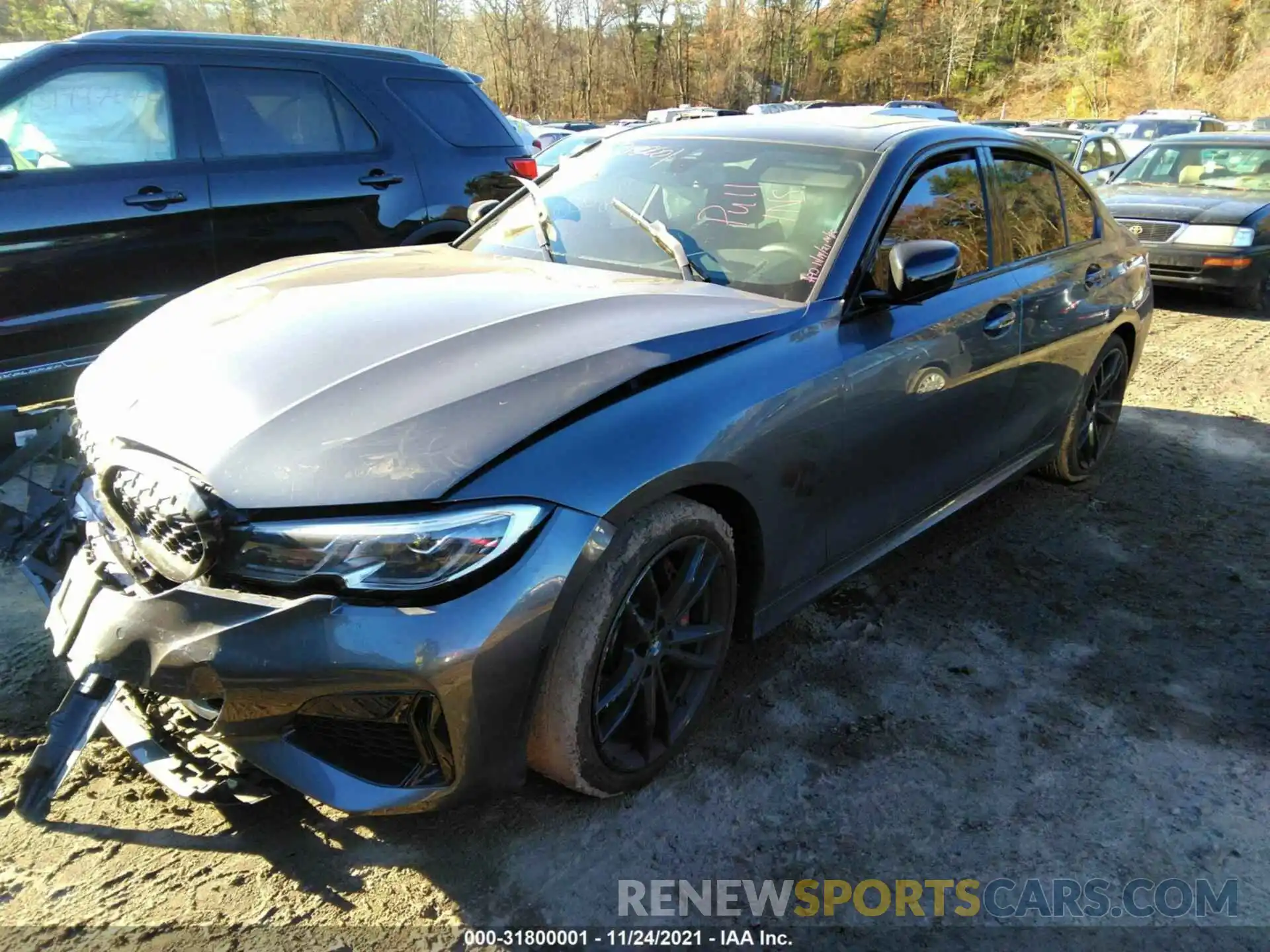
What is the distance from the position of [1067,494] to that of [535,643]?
3.68 meters

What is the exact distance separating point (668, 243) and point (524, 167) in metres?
3.11

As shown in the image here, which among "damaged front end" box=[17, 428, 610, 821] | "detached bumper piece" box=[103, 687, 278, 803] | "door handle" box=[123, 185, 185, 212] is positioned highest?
"door handle" box=[123, 185, 185, 212]

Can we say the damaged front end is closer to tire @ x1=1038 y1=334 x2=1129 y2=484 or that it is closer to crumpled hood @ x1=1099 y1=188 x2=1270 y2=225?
tire @ x1=1038 y1=334 x2=1129 y2=484

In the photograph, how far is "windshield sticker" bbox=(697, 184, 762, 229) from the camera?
297cm

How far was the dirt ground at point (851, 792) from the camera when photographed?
206cm

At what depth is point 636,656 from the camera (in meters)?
2.25

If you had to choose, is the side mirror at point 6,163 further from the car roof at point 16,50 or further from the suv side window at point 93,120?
the car roof at point 16,50

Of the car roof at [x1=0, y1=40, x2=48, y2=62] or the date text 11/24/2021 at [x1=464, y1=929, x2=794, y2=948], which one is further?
the car roof at [x1=0, y1=40, x2=48, y2=62]

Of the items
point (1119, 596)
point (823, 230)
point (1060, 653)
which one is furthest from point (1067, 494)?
point (823, 230)

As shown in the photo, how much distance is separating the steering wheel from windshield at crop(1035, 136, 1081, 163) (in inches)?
450

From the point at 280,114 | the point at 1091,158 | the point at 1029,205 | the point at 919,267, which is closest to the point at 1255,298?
the point at 1091,158

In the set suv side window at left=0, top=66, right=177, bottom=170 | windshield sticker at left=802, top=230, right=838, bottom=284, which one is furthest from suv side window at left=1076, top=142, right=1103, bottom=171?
suv side window at left=0, top=66, right=177, bottom=170

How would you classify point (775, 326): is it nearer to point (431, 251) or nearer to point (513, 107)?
point (431, 251)

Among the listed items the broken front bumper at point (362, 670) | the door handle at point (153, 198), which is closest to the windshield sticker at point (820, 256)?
the broken front bumper at point (362, 670)
